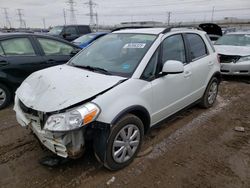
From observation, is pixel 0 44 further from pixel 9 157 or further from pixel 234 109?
pixel 234 109

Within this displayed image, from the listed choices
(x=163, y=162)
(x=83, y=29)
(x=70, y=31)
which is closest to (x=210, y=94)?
(x=163, y=162)

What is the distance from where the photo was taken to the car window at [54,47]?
546cm

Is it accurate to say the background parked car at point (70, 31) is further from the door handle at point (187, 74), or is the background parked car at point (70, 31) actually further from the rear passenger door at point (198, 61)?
the door handle at point (187, 74)

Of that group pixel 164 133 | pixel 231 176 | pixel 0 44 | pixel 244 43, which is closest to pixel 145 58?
pixel 164 133

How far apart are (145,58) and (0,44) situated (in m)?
3.49

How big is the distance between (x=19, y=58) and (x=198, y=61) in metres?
3.77

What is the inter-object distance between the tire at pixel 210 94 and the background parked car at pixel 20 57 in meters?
3.46

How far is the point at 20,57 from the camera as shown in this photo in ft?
16.5

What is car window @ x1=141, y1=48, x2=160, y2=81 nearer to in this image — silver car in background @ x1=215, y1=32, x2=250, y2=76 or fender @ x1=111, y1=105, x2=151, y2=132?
fender @ x1=111, y1=105, x2=151, y2=132

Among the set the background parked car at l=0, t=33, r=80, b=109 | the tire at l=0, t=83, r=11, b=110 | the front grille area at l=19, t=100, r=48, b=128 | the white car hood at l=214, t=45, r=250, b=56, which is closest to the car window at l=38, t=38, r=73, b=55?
the background parked car at l=0, t=33, r=80, b=109

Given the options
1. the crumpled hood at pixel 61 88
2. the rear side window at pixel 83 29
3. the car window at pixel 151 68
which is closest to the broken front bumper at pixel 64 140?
the crumpled hood at pixel 61 88

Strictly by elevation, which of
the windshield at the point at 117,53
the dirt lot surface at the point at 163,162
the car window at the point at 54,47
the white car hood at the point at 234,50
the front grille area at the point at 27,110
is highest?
the windshield at the point at 117,53

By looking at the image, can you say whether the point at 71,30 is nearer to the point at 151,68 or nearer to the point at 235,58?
the point at 235,58

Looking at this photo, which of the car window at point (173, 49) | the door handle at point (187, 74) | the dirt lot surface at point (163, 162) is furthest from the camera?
the door handle at point (187, 74)
